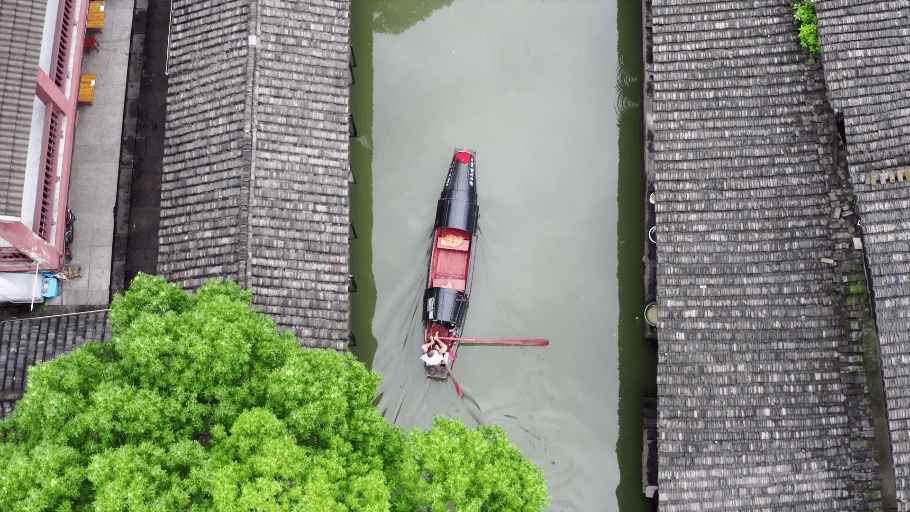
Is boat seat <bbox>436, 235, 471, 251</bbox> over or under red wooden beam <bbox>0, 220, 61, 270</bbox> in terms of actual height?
over

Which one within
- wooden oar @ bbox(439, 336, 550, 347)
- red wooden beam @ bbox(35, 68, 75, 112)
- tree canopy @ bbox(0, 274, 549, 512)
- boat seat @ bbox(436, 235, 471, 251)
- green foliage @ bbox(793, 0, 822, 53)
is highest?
green foliage @ bbox(793, 0, 822, 53)

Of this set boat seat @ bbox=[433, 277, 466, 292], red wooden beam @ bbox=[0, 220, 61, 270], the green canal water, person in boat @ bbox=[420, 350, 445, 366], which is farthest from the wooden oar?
red wooden beam @ bbox=[0, 220, 61, 270]

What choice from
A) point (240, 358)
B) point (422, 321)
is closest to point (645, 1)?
point (422, 321)

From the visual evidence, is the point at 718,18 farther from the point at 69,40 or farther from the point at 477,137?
the point at 69,40

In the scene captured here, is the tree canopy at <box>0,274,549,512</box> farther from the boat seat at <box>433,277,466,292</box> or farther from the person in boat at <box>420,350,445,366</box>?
the boat seat at <box>433,277,466,292</box>

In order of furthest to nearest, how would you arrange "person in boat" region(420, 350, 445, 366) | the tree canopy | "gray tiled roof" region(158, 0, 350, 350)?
"person in boat" region(420, 350, 445, 366)
"gray tiled roof" region(158, 0, 350, 350)
the tree canopy

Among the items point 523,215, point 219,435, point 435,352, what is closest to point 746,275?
point 523,215

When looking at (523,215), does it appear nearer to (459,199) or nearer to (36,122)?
(459,199)
